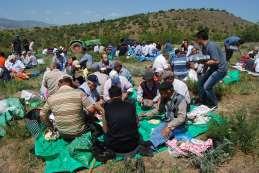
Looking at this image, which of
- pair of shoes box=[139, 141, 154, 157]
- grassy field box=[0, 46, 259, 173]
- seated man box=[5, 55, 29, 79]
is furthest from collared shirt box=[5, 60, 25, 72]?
pair of shoes box=[139, 141, 154, 157]

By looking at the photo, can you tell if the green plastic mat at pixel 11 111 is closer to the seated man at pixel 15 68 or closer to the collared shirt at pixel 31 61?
the seated man at pixel 15 68

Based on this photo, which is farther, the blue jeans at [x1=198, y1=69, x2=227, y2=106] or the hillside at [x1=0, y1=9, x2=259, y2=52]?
the hillside at [x1=0, y1=9, x2=259, y2=52]

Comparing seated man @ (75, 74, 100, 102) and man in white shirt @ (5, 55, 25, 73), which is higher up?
seated man @ (75, 74, 100, 102)

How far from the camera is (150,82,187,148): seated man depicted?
6.81m

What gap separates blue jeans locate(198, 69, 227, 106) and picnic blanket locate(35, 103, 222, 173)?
1308 mm

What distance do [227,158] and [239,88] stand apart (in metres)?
4.83

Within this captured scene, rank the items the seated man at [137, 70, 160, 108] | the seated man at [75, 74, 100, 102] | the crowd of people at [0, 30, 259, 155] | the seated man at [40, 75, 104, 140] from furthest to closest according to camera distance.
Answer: the seated man at [137, 70, 160, 108]
the seated man at [75, 74, 100, 102]
the seated man at [40, 75, 104, 140]
the crowd of people at [0, 30, 259, 155]

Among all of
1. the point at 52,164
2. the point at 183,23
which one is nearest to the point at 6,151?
the point at 52,164

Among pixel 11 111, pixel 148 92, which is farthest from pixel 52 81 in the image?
pixel 148 92

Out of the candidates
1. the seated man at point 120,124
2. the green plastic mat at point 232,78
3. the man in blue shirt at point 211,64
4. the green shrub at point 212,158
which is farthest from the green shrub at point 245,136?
the green plastic mat at point 232,78

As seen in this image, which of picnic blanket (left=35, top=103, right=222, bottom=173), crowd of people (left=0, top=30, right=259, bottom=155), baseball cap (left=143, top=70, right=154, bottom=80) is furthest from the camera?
baseball cap (left=143, top=70, right=154, bottom=80)

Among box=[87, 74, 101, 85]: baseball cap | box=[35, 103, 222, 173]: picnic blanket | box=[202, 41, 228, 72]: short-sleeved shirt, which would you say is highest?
box=[202, 41, 228, 72]: short-sleeved shirt

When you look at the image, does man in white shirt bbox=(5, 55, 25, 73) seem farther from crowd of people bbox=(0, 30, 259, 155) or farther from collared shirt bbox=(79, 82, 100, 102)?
collared shirt bbox=(79, 82, 100, 102)

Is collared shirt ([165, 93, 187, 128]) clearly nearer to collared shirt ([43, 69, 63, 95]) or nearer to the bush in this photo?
the bush
